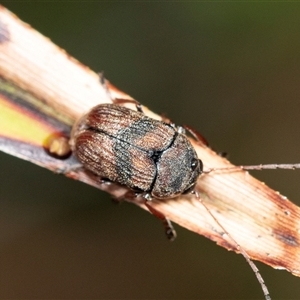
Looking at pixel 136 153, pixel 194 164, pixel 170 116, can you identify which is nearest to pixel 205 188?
pixel 194 164

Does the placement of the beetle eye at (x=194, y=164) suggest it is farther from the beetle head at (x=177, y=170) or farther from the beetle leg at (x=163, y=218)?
the beetle leg at (x=163, y=218)

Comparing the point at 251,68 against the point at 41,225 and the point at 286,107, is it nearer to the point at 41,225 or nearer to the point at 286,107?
the point at 286,107

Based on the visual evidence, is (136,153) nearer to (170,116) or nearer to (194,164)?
(194,164)

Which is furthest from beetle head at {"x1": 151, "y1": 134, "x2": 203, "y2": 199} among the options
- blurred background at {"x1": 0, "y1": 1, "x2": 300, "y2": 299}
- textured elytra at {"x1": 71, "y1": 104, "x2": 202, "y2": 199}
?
blurred background at {"x1": 0, "y1": 1, "x2": 300, "y2": 299}

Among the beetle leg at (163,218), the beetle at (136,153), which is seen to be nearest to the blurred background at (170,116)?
the beetle leg at (163,218)

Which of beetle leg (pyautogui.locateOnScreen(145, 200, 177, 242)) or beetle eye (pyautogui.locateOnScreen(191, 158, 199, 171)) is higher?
beetle eye (pyautogui.locateOnScreen(191, 158, 199, 171))

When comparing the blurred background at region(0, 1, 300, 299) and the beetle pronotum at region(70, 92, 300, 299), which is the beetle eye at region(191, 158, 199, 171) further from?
the blurred background at region(0, 1, 300, 299)

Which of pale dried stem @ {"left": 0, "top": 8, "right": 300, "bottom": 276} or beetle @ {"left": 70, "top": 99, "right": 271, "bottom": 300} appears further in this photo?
beetle @ {"left": 70, "top": 99, "right": 271, "bottom": 300}
